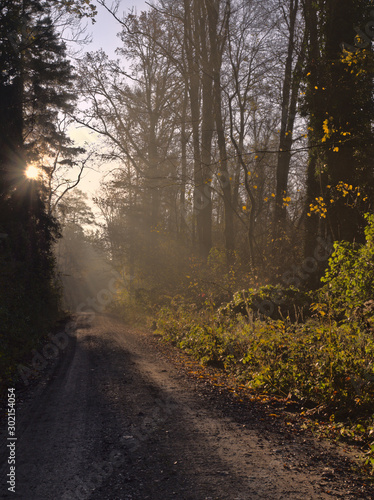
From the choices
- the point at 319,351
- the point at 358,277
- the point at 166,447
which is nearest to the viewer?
the point at 166,447

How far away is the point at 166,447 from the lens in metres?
4.45

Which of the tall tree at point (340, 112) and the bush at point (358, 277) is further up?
the tall tree at point (340, 112)

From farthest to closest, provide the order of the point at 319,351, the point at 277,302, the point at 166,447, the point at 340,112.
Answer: the point at 340,112, the point at 277,302, the point at 319,351, the point at 166,447

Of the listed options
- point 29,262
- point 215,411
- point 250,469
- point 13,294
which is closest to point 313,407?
point 215,411

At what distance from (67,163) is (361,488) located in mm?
27249

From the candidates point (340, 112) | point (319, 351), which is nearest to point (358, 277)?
point (319, 351)

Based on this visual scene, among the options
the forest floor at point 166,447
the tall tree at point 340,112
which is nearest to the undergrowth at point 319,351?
the forest floor at point 166,447

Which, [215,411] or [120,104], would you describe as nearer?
[215,411]

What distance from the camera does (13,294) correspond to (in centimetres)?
1370

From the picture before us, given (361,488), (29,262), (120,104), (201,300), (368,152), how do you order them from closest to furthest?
(361,488) < (368,152) < (201,300) < (29,262) < (120,104)

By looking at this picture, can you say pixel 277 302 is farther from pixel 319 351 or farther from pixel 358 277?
pixel 319 351

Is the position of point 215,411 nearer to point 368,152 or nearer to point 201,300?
point 368,152

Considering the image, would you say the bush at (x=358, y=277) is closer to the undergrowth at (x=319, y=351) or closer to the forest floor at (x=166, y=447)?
the undergrowth at (x=319, y=351)

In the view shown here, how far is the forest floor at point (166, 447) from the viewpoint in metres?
3.59
